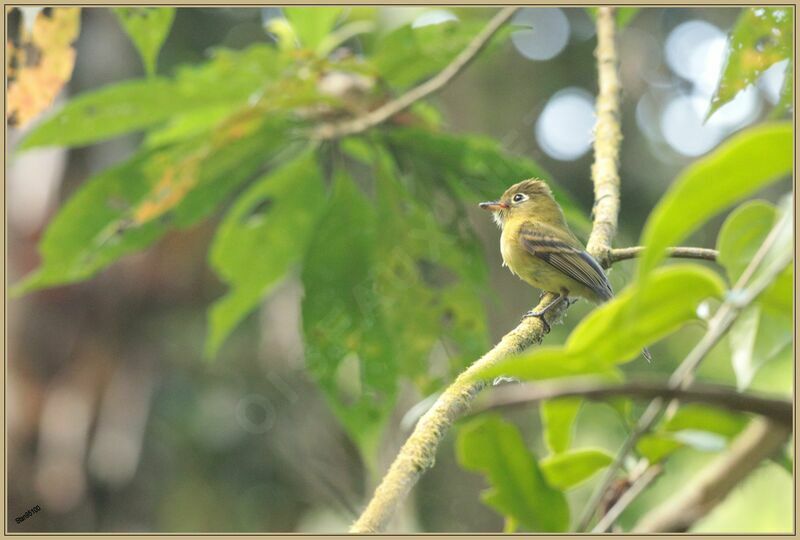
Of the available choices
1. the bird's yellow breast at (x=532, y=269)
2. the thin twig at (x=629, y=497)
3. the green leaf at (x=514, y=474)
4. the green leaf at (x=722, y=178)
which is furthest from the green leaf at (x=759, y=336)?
the bird's yellow breast at (x=532, y=269)

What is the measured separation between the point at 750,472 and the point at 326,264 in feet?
4.70

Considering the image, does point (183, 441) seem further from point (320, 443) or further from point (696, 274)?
point (696, 274)

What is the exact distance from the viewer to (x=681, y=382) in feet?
1.97

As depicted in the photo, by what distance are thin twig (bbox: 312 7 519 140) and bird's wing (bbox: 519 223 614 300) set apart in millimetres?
392

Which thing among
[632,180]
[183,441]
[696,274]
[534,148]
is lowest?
[183,441]

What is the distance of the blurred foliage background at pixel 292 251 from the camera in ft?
6.20

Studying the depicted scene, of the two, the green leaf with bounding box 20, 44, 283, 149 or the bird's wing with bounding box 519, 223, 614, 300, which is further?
the green leaf with bounding box 20, 44, 283, 149

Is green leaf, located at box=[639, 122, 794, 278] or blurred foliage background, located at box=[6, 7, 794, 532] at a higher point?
green leaf, located at box=[639, 122, 794, 278]

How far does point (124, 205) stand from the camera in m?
2.06

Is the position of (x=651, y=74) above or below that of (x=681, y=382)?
below

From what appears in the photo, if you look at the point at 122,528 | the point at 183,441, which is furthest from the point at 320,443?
the point at 183,441

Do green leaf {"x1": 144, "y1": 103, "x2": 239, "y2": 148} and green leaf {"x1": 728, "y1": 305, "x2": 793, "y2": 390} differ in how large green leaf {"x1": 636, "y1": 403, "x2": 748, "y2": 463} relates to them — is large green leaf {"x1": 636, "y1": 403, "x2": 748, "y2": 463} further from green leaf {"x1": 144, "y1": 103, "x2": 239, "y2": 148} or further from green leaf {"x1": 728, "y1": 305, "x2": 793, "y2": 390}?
green leaf {"x1": 144, "y1": 103, "x2": 239, "y2": 148}

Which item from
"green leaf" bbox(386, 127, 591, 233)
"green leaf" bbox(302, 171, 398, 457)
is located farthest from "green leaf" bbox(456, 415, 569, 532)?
"green leaf" bbox(386, 127, 591, 233)

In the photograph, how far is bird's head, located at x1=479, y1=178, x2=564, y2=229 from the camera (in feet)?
6.33
